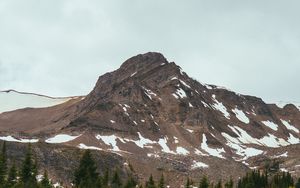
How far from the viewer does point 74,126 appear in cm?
19388

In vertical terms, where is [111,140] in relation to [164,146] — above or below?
below

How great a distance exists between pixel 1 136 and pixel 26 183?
11267cm

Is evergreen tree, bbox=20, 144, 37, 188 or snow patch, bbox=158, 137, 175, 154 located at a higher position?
snow patch, bbox=158, 137, 175, 154

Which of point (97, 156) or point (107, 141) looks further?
point (107, 141)

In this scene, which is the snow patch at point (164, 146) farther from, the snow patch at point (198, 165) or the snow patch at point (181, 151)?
the snow patch at point (198, 165)

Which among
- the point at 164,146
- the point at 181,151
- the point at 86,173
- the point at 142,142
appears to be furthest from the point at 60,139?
the point at 86,173

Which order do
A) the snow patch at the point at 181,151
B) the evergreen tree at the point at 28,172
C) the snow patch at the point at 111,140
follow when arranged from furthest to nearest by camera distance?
1. the snow patch at the point at 181,151
2. the snow patch at the point at 111,140
3. the evergreen tree at the point at 28,172

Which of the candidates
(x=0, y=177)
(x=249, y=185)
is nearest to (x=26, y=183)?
(x=0, y=177)

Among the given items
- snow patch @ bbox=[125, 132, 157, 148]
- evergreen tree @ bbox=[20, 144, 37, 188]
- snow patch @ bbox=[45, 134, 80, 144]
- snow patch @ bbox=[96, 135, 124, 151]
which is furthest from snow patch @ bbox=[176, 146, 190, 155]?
evergreen tree @ bbox=[20, 144, 37, 188]

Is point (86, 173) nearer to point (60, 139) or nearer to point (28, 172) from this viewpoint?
point (28, 172)

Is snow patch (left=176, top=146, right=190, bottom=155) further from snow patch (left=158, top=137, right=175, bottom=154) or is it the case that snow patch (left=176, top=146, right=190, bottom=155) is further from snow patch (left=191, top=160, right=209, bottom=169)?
snow patch (left=191, top=160, right=209, bottom=169)

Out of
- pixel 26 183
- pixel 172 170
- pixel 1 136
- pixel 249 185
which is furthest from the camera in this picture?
pixel 1 136

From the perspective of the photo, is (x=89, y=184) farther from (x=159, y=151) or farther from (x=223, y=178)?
(x=159, y=151)

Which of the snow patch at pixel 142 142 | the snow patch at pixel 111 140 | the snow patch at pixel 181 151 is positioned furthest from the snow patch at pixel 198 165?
the snow patch at pixel 111 140
